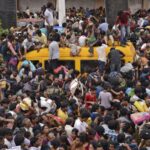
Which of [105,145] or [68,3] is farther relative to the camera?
[68,3]

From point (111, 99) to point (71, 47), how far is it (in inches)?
131

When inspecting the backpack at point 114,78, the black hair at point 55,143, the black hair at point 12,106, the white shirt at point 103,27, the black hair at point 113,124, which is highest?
the white shirt at point 103,27

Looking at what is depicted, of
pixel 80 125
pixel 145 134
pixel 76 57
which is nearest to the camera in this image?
pixel 145 134

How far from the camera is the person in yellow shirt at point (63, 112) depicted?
14477 mm

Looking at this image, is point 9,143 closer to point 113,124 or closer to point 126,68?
point 113,124

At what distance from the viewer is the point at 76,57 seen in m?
18.0

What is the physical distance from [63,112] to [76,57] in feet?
11.7

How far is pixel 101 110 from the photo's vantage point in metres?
14.6

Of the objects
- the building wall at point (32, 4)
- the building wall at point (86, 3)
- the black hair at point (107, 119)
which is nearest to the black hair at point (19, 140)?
the black hair at point (107, 119)

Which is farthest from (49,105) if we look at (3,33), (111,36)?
(3,33)

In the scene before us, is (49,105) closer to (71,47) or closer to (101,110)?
(101,110)

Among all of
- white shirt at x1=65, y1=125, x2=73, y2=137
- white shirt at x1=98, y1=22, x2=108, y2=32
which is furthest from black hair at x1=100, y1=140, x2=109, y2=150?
white shirt at x1=98, y1=22, x2=108, y2=32

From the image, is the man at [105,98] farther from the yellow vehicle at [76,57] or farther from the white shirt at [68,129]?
the yellow vehicle at [76,57]

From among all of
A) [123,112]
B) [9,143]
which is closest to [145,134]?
[123,112]
